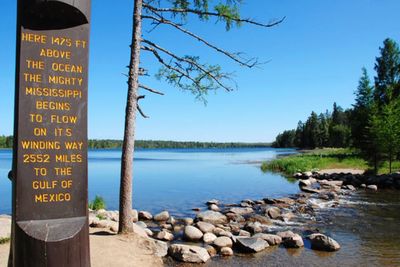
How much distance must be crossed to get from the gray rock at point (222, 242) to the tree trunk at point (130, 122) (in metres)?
2.69

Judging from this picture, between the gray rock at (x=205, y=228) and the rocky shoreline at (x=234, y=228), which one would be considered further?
the gray rock at (x=205, y=228)

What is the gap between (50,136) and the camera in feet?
19.1

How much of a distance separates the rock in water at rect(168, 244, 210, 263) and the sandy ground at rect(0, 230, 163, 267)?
506 mm

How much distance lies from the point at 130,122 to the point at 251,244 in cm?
→ 504

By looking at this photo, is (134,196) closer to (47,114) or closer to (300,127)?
(47,114)

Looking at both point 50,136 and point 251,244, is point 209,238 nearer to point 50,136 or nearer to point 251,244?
point 251,244

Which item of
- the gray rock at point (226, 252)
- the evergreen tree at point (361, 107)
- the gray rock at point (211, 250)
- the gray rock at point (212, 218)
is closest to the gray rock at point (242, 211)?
the gray rock at point (212, 218)

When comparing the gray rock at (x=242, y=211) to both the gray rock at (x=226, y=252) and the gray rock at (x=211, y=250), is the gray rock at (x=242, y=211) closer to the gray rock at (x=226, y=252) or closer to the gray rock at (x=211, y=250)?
the gray rock at (x=211, y=250)

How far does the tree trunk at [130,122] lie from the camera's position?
1080 cm

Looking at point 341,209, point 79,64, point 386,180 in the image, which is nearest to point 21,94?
point 79,64

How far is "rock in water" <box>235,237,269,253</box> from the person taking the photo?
11266 mm

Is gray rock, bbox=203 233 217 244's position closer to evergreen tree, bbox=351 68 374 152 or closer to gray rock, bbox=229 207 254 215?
gray rock, bbox=229 207 254 215

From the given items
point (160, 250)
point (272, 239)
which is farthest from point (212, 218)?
point (160, 250)

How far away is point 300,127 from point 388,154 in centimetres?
11470
